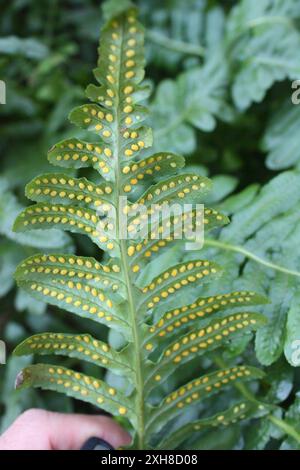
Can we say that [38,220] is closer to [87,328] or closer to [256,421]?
[256,421]

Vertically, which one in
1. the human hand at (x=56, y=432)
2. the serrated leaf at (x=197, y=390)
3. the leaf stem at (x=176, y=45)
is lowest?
the human hand at (x=56, y=432)

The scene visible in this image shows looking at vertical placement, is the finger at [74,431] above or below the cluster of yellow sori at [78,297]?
below

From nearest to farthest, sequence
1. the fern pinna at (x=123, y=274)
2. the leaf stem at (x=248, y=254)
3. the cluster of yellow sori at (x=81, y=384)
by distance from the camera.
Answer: the fern pinna at (x=123, y=274), the cluster of yellow sori at (x=81, y=384), the leaf stem at (x=248, y=254)

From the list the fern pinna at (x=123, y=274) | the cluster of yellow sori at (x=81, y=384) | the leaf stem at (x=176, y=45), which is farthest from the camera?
the leaf stem at (x=176, y=45)

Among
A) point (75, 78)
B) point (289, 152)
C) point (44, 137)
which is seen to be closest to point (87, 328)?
point (44, 137)

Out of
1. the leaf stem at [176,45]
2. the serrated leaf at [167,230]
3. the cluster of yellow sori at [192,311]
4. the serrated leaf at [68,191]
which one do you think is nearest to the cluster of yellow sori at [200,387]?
the cluster of yellow sori at [192,311]

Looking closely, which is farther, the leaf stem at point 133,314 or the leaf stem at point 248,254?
the leaf stem at point 248,254
